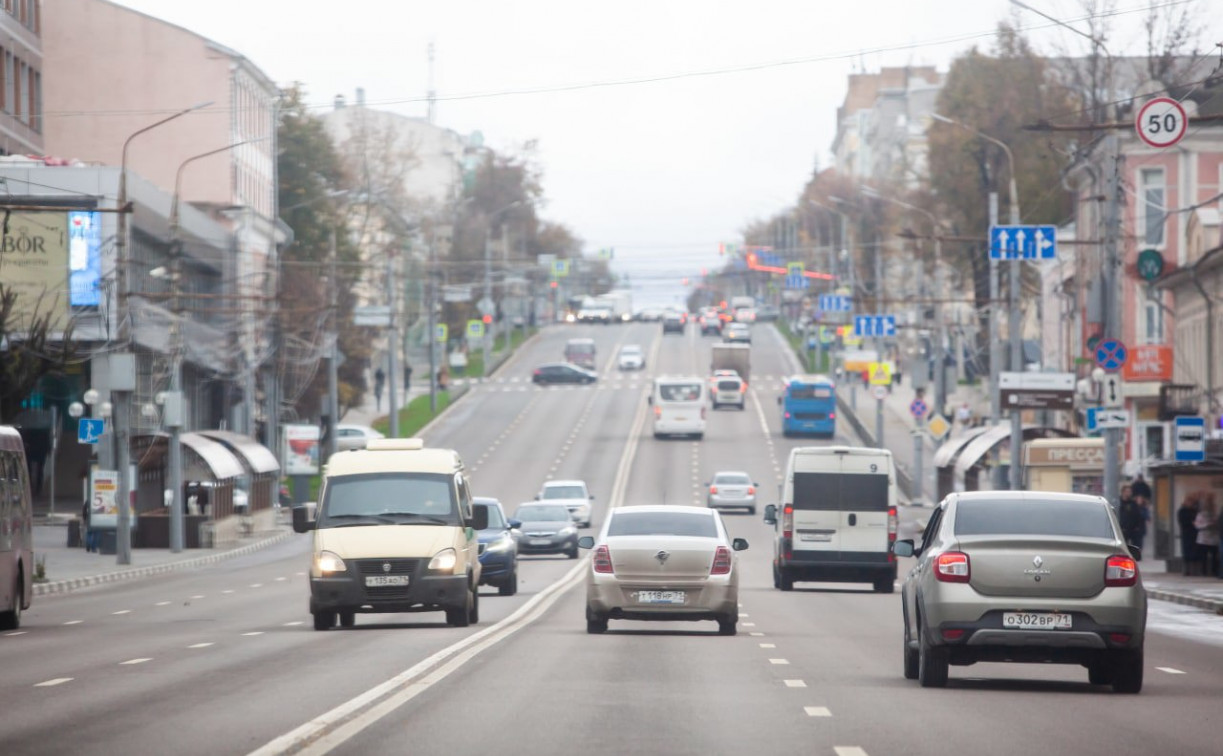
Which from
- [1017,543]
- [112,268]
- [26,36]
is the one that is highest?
[26,36]

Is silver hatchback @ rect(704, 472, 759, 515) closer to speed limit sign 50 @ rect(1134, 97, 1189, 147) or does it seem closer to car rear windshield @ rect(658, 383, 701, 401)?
car rear windshield @ rect(658, 383, 701, 401)

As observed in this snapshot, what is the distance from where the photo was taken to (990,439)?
59.9 m

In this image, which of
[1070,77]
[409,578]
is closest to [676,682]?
[409,578]

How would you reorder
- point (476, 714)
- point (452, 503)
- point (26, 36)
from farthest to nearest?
1. point (26, 36)
2. point (452, 503)
3. point (476, 714)

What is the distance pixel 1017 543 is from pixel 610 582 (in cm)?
775

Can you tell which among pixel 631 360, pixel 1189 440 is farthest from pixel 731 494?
pixel 631 360

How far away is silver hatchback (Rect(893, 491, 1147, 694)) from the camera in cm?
1483

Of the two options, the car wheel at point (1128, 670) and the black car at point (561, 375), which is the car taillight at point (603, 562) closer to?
the car wheel at point (1128, 670)

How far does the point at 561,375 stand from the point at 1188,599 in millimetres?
85086

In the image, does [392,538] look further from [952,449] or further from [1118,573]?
[952,449]

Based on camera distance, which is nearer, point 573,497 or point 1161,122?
point 1161,122

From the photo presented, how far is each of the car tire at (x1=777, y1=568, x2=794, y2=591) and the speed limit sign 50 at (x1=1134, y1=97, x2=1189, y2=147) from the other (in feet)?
36.6

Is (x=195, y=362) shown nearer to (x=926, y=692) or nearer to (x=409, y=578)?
(x=409, y=578)

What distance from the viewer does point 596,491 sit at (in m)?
70.9
